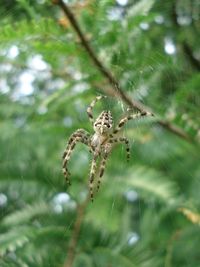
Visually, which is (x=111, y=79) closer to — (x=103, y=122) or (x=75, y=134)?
(x=103, y=122)

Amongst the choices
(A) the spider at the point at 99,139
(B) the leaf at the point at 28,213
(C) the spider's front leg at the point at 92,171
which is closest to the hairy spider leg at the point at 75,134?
(A) the spider at the point at 99,139

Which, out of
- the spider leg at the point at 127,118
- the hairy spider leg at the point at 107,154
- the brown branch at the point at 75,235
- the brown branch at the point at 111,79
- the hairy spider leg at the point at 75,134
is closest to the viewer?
the brown branch at the point at 111,79

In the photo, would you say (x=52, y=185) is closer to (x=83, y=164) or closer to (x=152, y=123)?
(x=83, y=164)

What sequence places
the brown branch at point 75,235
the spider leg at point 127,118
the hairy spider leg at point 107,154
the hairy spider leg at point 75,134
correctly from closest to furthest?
the brown branch at point 75,235
the spider leg at point 127,118
the hairy spider leg at point 107,154
the hairy spider leg at point 75,134

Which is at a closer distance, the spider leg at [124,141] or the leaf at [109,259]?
the leaf at [109,259]

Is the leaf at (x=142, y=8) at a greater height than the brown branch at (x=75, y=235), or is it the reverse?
the leaf at (x=142, y=8)

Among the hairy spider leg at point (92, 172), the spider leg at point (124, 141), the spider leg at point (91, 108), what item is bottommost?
the hairy spider leg at point (92, 172)

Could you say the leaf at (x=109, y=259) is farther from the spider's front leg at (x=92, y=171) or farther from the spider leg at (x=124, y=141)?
the spider leg at (x=124, y=141)

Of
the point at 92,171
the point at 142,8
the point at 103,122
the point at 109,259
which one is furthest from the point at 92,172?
the point at 142,8
